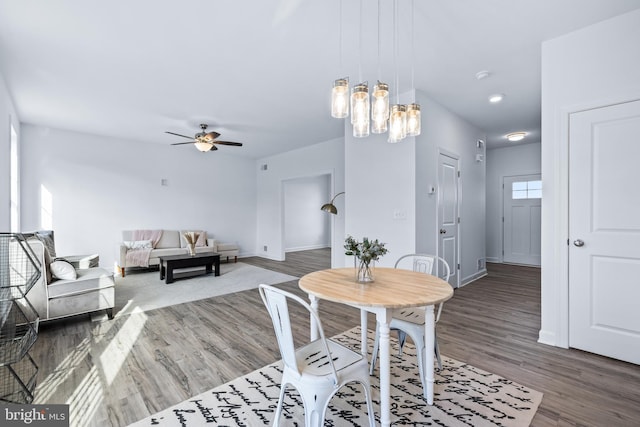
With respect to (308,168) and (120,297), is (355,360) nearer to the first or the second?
(120,297)

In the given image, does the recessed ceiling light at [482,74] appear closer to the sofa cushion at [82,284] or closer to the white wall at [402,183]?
the white wall at [402,183]

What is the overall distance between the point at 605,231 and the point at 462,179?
97.0 inches

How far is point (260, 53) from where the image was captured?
283 cm

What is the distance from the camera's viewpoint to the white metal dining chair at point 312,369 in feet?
4.37

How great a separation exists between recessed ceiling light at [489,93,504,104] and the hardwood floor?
2.78 metres

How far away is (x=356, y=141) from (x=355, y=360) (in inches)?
130

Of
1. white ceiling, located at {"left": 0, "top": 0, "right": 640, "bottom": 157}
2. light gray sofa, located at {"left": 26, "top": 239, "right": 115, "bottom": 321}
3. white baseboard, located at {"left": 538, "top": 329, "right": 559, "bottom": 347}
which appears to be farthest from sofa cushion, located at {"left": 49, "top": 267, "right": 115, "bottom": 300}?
white baseboard, located at {"left": 538, "top": 329, "right": 559, "bottom": 347}

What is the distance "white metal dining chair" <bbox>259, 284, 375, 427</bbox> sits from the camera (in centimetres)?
133

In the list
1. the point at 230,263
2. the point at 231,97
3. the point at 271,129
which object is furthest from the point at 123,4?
the point at 230,263

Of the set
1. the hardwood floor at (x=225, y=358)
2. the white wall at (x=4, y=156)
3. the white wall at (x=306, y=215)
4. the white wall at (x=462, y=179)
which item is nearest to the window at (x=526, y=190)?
the white wall at (x=462, y=179)

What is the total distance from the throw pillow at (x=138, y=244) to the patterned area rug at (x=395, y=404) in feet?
15.8

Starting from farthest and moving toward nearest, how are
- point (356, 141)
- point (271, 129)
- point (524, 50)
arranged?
point (271, 129) → point (356, 141) → point (524, 50)

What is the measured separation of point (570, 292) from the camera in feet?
8.32

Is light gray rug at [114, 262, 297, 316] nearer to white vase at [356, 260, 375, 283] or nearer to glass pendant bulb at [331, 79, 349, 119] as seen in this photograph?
white vase at [356, 260, 375, 283]
